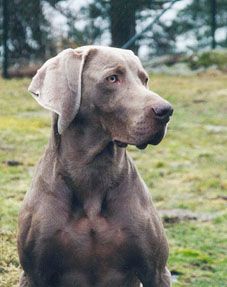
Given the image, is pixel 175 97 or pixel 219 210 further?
pixel 175 97

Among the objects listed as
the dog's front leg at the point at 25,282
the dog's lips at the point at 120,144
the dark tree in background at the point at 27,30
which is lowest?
the dark tree in background at the point at 27,30

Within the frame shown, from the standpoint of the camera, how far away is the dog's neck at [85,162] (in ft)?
13.3

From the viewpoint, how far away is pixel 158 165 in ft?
28.2

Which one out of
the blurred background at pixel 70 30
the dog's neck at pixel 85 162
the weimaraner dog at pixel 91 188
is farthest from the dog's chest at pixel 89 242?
the blurred background at pixel 70 30

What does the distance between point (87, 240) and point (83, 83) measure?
696 millimetres

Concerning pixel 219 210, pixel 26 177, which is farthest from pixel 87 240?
pixel 26 177

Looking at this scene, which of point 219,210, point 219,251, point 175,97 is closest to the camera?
point 219,251

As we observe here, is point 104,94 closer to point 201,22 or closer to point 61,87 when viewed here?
point 61,87

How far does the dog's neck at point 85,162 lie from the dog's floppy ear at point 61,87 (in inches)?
6.1

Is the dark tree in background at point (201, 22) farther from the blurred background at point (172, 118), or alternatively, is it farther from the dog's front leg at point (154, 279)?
the dog's front leg at point (154, 279)

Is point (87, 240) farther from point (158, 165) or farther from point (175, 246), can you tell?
point (158, 165)

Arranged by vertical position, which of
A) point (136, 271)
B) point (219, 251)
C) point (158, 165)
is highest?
point (136, 271)

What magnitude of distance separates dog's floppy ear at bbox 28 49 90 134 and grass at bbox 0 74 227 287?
168 centimetres

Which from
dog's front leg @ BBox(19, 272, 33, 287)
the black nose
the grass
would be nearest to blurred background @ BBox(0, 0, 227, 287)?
the grass
